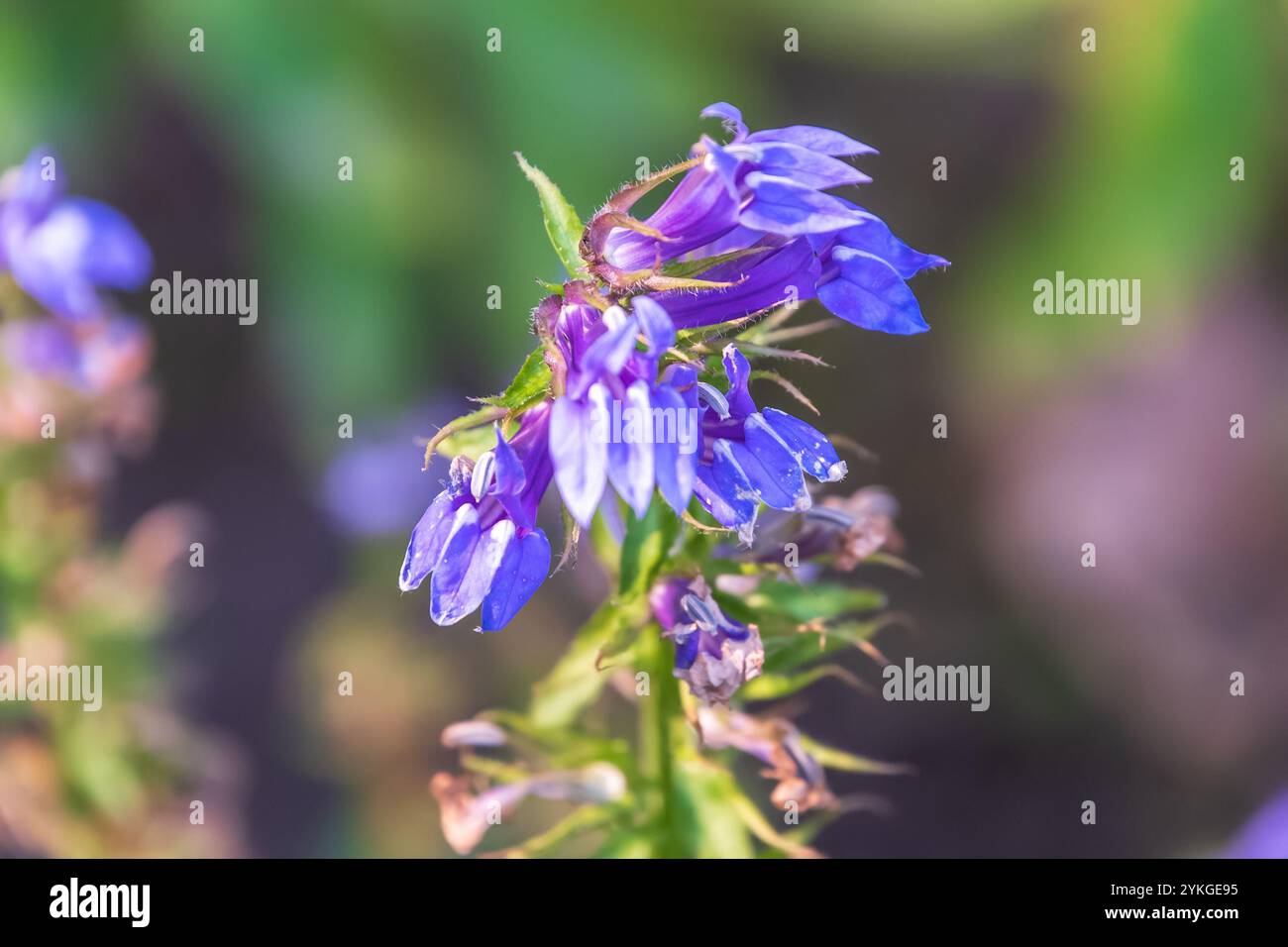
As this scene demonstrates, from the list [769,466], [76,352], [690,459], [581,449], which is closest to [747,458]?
[769,466]

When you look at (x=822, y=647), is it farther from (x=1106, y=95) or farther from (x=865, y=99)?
(x=865, y=99)

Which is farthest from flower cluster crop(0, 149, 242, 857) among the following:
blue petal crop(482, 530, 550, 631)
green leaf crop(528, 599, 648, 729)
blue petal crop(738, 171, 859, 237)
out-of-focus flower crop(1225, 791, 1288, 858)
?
out-of-focus flower crop(1225, 791, 1288, 858)

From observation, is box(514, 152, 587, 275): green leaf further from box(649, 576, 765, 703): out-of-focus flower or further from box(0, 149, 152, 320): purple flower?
box(0, 149, 152, 320): purple flower

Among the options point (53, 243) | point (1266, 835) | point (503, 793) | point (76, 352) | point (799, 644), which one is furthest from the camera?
point (1266, 835)

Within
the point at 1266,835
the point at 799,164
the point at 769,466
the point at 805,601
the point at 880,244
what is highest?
the point at 799,164

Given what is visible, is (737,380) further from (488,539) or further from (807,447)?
(488,539)

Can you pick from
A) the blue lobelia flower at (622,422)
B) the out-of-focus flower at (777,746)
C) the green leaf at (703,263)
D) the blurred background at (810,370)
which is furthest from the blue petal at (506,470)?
the blurred background at (810,370)
